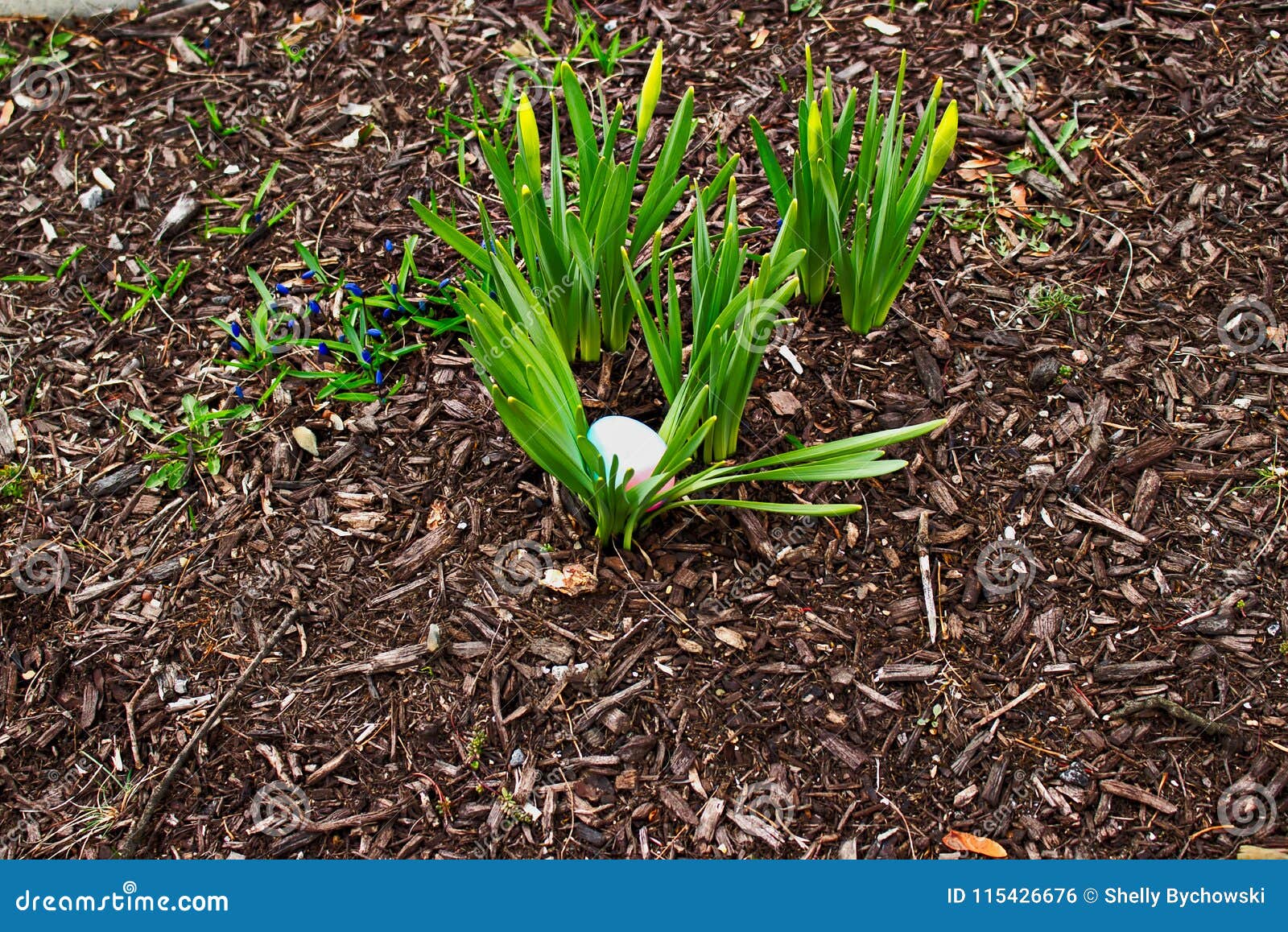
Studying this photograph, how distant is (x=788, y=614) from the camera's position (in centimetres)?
192

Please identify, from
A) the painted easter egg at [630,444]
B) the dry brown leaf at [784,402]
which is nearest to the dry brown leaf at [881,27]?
the dry brown leaf at [784,402]

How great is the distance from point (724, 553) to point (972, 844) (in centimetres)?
67

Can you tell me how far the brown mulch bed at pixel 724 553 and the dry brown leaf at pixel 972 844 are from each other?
0.02 metres

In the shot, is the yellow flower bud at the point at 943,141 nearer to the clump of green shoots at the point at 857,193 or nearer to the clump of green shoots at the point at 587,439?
the clump of green shoots at the point at 857,193

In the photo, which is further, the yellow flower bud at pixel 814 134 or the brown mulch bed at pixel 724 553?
the yellow flower bud at pixel 814 134

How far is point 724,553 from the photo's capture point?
199 centimetres

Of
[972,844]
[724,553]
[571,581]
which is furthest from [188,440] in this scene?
[972,844]

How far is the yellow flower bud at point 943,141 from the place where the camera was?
1748 mm

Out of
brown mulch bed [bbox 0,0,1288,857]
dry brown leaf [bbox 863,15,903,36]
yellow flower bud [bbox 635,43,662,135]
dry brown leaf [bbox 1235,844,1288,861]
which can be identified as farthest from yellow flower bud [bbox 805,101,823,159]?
dry brown leaf [bbox 1235,844,1288,861]

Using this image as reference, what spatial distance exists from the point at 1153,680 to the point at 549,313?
1.36 meters

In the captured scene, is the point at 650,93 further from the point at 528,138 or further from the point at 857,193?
the point at 857,193

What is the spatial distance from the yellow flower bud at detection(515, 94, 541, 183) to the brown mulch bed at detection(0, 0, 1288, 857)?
513 millimetres

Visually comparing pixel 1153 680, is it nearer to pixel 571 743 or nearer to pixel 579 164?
pixel 571 743

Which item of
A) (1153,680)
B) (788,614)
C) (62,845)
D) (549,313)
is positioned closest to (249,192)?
(549,313)
